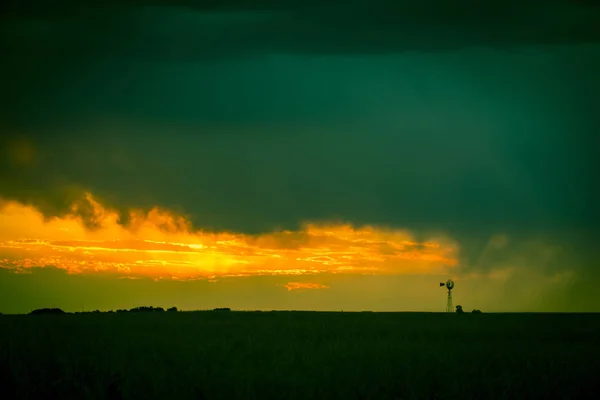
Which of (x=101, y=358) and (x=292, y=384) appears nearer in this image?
(x=292, y=384)

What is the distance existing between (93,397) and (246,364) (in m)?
7.50

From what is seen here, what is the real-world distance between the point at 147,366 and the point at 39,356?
5546mm

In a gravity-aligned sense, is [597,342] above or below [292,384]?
above

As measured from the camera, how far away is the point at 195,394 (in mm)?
20812

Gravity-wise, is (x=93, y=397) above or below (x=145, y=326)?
below

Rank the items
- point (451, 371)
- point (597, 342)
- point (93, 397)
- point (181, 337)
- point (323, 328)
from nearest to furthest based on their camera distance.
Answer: point (93, 397)
point (451, 371)
point (181, 337)
point (597, 342)
point (323, 328)

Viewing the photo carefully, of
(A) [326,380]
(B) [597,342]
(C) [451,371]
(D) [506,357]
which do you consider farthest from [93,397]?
(B) [597,342]

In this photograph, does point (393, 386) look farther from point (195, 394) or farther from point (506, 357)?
point (506, 357)

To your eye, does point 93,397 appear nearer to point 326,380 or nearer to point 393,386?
point 326,380

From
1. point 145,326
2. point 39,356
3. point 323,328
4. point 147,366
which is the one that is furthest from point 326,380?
point 145,326

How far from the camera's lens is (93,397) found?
20422mm

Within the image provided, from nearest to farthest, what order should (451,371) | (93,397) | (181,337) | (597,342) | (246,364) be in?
1. (93,397)
2. (451,371)
3. (246,364)
4. (181,337)
5. (597,342)

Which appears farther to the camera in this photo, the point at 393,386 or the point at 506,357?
the point at 506,357

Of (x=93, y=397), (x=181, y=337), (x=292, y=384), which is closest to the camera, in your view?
(x=93, y=397)
